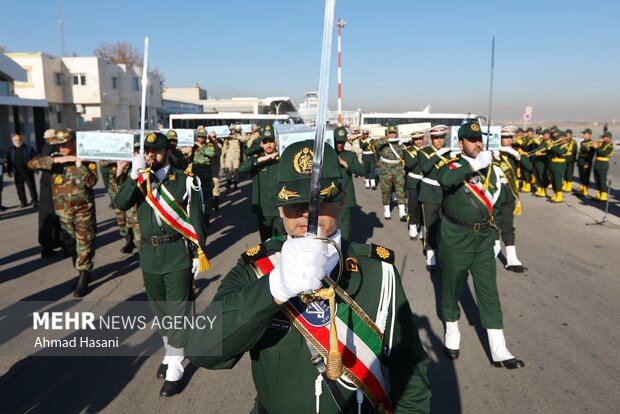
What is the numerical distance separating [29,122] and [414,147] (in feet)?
109

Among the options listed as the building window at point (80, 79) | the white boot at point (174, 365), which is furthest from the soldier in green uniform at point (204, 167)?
the building window at point (80, 79)

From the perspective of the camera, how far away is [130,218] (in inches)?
313

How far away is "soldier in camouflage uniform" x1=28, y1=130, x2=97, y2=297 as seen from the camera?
6289 millimetres

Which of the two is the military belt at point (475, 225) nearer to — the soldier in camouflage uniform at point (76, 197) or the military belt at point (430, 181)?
the military belt at point (430, 181)

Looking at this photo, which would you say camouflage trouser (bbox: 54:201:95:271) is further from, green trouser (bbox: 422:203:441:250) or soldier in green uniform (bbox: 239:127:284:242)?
green trouser (bbox: 422:203:441:250)

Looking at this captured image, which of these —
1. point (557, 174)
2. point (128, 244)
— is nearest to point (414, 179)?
point (128, 244)

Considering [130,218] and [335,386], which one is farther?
[130,218]

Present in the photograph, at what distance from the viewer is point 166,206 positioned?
4172mm

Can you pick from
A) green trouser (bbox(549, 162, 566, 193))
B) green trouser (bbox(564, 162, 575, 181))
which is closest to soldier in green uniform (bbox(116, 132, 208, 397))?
green trouser (bbox(549, 162, 566, 193))

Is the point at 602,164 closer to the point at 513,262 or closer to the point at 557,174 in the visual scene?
the point at 557,174

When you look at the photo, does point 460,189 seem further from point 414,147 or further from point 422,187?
point 414,147

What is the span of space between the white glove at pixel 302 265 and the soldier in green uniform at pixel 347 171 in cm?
518

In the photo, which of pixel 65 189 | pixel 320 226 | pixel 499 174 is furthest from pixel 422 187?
pixel 320 226

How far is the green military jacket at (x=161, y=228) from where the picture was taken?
4.07m
